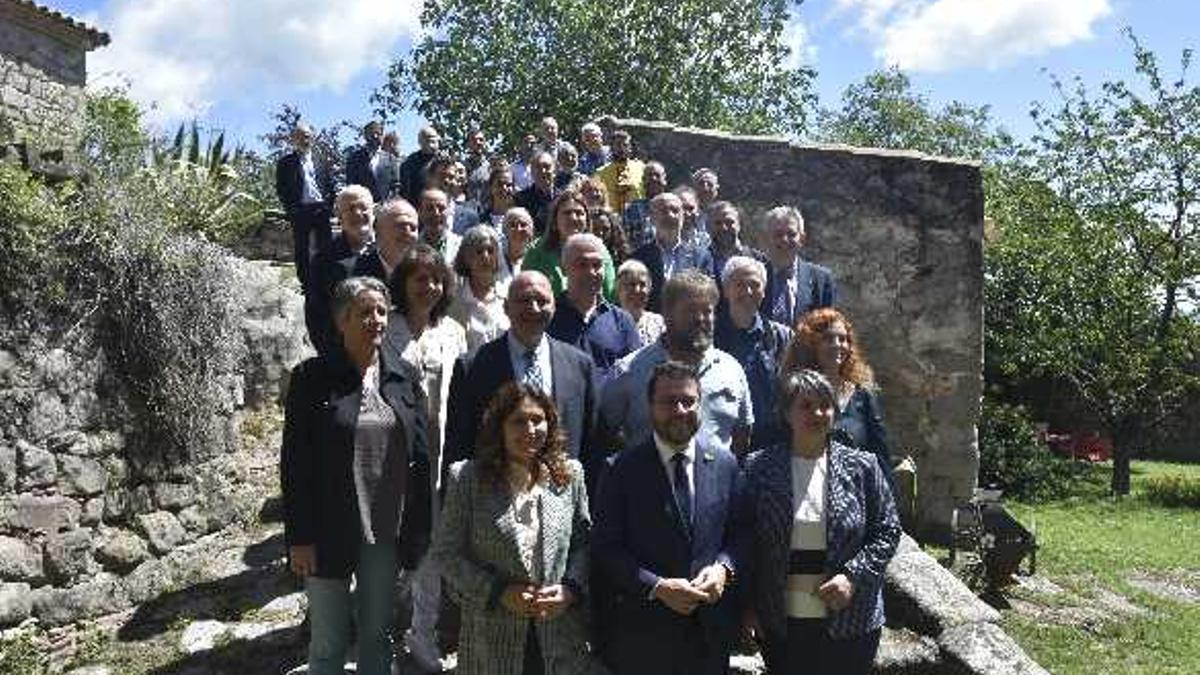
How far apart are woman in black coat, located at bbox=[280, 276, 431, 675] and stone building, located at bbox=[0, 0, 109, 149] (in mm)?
11754

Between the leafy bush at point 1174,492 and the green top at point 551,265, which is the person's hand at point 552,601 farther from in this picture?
the leafy bush at point 1174,492

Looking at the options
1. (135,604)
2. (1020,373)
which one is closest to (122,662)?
(135,604)

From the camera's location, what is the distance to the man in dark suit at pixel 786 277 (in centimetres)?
546

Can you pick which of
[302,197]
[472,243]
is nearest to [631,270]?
[472,243]

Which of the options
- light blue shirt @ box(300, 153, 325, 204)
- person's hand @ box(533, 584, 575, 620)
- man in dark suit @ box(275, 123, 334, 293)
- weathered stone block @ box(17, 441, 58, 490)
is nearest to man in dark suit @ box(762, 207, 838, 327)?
person's hand @ box(533, 584, 575, 620)

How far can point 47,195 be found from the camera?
582cm

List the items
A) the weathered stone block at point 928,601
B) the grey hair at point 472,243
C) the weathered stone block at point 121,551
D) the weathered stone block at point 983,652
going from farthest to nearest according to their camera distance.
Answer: the weathered stone block at point 121,551 < the weathered stone block at point 928,601 < the weathered stone block at point 983,652 < the grey hair at point 472,243

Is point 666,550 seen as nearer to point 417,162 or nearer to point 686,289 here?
point 686,289

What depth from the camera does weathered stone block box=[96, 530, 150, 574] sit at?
19.5 feet

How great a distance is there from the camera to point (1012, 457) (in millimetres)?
13930

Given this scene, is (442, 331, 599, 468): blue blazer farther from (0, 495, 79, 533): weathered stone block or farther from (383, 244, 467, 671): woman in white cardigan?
(0, 495, 79, 533): weathered stone block

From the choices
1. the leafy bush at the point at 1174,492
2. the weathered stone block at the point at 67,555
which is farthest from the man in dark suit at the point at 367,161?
the leafy bush at the point at 1174,492

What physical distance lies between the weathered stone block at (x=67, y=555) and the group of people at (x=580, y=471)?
2104mm

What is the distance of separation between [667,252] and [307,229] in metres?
2.38
